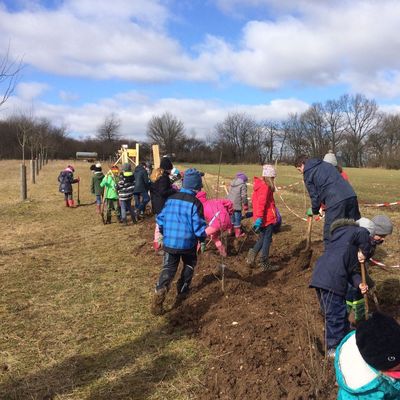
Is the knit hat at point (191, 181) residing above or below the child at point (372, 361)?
above

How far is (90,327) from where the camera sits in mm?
5352

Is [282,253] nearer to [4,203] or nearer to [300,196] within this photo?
[300,196]

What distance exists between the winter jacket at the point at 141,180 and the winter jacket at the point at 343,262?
8.95 metres

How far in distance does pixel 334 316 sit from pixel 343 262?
52cm

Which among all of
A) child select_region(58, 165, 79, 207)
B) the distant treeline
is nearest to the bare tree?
the distant treeline

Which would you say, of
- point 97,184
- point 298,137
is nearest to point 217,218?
point 97,184

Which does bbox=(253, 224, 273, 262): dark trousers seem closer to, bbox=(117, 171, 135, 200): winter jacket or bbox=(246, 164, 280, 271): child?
bbox=(246, 164, 280, 271): child

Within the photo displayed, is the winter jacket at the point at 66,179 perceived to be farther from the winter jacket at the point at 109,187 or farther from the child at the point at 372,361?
the child at the point at 372,361

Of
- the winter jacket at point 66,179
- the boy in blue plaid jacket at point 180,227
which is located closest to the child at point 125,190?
the winter jacket at point 66,179

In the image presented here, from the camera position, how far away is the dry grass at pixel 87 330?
4.04 meters

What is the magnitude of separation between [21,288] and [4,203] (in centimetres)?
1344

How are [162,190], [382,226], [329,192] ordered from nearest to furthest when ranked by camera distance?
[382,226], [329,192], [162,190]

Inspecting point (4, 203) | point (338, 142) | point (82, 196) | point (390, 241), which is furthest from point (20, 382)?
point (338, 142)

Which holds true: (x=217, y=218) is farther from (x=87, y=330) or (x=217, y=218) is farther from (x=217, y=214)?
(x=87, y=330)
